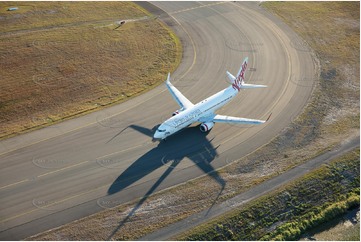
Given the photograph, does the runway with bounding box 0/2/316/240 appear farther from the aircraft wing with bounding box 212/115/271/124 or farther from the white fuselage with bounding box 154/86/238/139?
the white fuselage with bounding box 154/86/238/139

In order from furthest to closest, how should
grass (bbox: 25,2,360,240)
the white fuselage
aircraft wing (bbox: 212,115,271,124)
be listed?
aircraft wing (bbox: 212,115,271,124) < the white fuselage < grass (bbox: 25,2,360,240)

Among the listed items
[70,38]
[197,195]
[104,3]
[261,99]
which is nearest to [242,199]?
[197,195]


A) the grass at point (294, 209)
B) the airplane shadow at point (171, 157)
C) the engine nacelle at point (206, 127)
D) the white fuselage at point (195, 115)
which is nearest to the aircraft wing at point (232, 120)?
the white fuselage at point (195, 115)

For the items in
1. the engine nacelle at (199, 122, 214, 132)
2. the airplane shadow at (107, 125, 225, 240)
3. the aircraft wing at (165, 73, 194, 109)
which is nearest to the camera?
the airplane shadow at (107, 125, 225, 240)

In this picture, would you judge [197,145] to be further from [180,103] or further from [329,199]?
[329,199]

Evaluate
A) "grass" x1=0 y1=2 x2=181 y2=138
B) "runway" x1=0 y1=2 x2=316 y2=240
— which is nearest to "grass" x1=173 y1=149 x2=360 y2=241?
"runway" x1=0 y1=2 x2=316 y2=240

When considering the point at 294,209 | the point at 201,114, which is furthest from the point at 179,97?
the point at 294,209

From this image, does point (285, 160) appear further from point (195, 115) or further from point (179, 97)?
point (179, 97)
